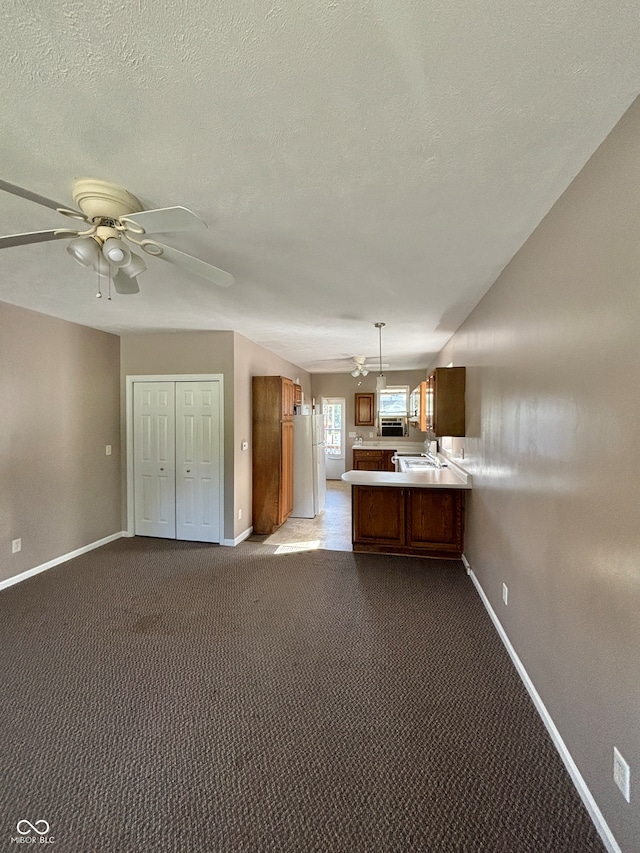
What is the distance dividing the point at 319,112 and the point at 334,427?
24.8 feet

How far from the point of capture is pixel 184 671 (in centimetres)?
217

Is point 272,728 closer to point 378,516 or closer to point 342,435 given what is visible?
point 378,516

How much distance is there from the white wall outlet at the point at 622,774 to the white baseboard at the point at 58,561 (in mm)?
4388

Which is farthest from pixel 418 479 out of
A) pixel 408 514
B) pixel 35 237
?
pixel 35 237

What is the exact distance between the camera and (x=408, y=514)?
388 centimetres

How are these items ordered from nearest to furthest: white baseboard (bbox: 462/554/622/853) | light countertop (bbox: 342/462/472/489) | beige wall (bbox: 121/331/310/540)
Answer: white baseboard (bbox: 462/554/622/853), light countertop (bbox: 342/462/472/489), beige wall (bbox: 121/331/310/540)

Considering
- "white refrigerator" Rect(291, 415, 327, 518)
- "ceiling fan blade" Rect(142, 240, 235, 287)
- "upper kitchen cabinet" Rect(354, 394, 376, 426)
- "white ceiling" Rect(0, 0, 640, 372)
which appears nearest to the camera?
"white ceiling" Rect(0, 0, 640, 372)

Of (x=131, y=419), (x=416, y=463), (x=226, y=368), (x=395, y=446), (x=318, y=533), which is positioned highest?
(x=226, y=368)

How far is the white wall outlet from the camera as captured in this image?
1150 mm

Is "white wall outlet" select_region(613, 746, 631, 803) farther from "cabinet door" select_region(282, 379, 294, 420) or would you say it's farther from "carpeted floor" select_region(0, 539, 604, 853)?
"cabinet door" select_region(282, 379, 294, 420)

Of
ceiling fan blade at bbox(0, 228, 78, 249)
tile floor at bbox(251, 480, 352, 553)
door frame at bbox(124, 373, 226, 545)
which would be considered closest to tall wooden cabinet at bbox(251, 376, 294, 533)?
tile floor at bbox(251, 480, 352, 553)

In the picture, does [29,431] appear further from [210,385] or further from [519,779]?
[519,779]

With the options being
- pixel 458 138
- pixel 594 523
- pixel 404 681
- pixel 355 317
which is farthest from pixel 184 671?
pixel 355 317

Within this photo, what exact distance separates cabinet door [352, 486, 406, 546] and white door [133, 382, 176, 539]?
2370mm
